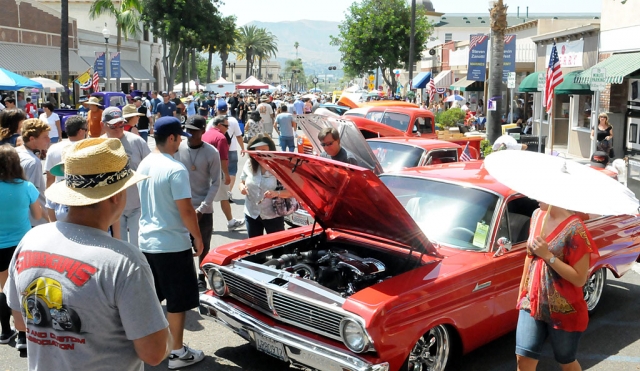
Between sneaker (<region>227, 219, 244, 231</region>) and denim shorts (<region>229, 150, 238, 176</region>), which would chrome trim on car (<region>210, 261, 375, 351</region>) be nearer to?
sneaker (<region>227, 219, 244, 231</region>)

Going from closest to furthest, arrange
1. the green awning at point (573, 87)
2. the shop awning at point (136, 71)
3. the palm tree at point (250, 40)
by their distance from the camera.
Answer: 1. the green awning at point (573, 87)
2. the shop awning at point (136, 71)
3. the palm tree at point (250, 40)

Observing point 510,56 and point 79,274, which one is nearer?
point 79,274

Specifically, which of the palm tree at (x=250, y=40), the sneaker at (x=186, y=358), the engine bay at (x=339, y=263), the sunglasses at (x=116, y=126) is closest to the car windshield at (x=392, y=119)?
the sunglasses at (x=116, y=126)

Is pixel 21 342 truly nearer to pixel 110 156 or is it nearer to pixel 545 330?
pixel 110 156

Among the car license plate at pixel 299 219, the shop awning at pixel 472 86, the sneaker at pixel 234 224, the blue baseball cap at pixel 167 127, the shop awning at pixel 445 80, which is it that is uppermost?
the shop awning at pixel 445 80

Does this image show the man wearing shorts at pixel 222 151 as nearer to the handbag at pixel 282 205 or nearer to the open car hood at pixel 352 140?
the open car hood at pixel 352 140

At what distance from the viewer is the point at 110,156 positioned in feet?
8.68

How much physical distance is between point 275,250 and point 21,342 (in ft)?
7.28

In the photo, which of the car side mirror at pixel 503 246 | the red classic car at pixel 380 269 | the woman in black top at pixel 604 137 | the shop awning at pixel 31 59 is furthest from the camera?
the shop awning at pixel 31 59

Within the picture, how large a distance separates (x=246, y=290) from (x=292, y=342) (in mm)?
686

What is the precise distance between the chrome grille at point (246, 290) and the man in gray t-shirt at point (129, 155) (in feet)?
5.41

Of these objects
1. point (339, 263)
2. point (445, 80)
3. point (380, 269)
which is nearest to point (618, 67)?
point (380, 269)

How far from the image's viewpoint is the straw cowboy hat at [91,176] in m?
2.55

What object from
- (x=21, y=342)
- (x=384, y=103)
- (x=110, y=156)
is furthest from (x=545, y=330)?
(x=384, y=103)
